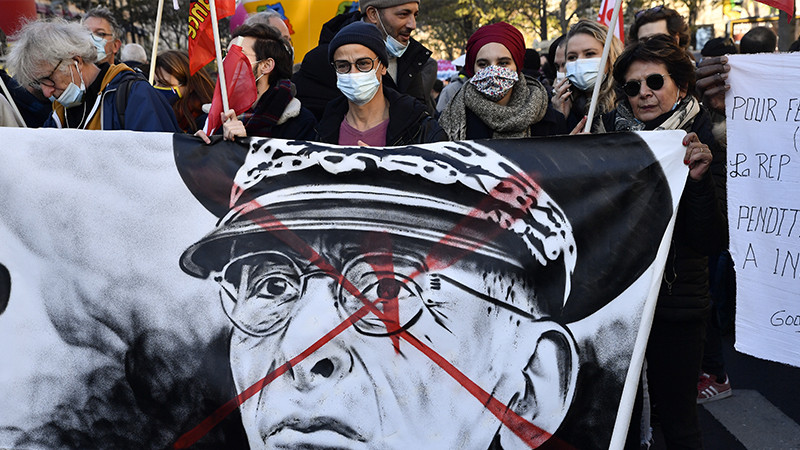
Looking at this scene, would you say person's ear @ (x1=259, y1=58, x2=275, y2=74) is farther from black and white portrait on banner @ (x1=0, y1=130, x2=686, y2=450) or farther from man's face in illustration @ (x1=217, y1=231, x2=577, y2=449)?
man's face in illustration @ (x1=217, y1=231, x2=577, y2=449)

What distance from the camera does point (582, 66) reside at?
4.34 m

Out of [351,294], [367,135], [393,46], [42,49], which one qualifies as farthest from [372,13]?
[351,294]

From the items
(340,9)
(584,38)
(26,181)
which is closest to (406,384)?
(26,181)

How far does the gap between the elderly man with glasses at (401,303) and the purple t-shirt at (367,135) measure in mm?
506

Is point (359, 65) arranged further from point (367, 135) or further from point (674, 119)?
point (674, 119)

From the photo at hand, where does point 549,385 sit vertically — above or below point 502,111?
below

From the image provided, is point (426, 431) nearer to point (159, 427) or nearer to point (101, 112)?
point (159, 427)

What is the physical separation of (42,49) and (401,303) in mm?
1942

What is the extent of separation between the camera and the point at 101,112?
371 cm

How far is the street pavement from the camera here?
4.24 m

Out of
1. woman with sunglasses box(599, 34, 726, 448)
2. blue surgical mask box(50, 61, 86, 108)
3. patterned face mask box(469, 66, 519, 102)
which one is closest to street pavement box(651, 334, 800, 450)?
woman with sunglasses box(599, 34, 726, 448)

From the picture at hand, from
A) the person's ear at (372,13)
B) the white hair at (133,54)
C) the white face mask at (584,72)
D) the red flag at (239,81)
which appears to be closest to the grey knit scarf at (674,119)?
the white face mask at (584,72)

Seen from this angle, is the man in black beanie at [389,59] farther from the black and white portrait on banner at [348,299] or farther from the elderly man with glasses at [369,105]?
the black and white portrait on banner at [348,299]

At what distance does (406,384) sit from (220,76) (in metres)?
1.32
